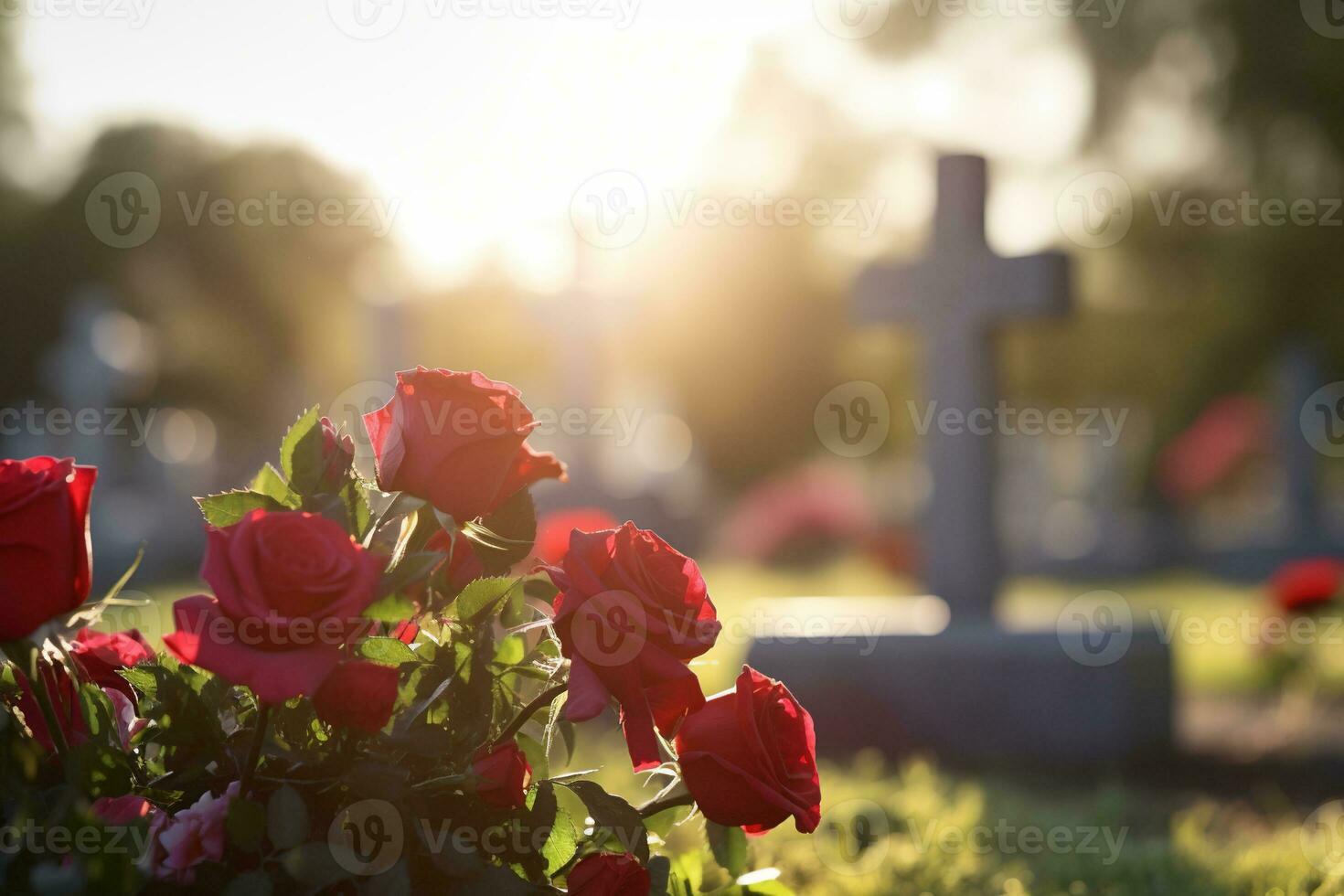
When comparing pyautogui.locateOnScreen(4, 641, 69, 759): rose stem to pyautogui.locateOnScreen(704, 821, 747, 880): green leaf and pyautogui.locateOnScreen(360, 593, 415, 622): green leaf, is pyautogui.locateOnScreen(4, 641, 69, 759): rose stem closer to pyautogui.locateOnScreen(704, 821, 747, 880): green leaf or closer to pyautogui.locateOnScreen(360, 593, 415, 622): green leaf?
pyautogui.locateOnScreen(360, 593, 415, 622): green leaf

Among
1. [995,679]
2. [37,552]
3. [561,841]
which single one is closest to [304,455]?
[37,552]

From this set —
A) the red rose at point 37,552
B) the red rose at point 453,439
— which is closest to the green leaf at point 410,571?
the red rose at point 453,439

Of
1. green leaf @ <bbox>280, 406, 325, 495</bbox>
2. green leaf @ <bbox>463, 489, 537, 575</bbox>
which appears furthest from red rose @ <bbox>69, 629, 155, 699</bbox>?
green leaf @ <bbox>463, 489, 537, 575</bbox>

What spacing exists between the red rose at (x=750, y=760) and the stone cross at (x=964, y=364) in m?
4.64

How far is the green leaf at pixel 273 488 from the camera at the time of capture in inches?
54.8

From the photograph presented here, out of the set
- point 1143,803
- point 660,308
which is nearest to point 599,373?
point 1143,803

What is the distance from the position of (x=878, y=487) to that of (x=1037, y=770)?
27936mm

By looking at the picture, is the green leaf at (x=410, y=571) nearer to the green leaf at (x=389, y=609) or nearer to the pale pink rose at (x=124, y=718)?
Answer: the green leaf at (x=389, y=609)

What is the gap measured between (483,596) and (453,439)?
6.9 inches

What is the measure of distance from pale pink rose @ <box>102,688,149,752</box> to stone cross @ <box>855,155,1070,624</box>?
473 centimetres

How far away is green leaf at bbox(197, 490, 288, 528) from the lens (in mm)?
1329

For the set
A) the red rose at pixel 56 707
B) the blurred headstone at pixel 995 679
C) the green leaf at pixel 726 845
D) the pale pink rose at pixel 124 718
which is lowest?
the blurred headstone at pixel 995 679

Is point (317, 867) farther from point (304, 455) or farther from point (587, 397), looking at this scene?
point (587, 397)

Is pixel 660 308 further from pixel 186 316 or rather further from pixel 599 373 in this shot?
pixel 599 373
